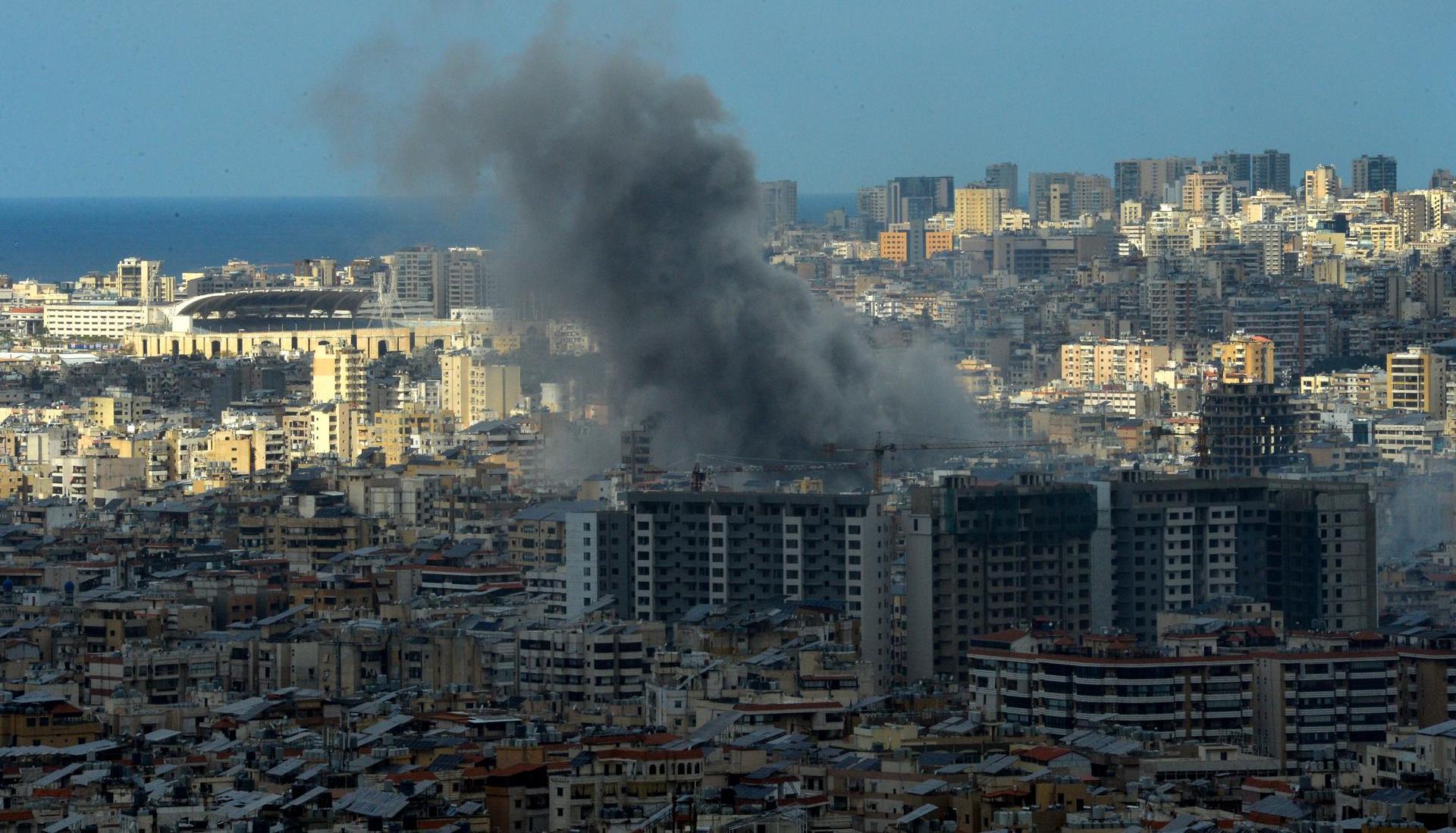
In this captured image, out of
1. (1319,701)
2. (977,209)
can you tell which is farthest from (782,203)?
(1319,701)

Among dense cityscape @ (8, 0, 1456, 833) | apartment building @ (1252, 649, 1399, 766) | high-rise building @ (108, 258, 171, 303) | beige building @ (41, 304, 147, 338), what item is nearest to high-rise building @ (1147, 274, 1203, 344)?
dense cityscape @ (8, 0, 1456, 833)

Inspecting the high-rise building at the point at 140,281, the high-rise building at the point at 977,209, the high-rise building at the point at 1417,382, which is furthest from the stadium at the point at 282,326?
the high-rise building at the point at 977,209

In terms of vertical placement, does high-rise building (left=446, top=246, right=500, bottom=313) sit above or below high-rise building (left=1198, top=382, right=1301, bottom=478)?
above

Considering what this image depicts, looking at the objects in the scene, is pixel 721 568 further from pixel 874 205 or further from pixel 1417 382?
pixel 874 205

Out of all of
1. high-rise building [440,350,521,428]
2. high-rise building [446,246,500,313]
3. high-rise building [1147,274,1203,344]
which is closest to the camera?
high-rise building [440,350,521,428]

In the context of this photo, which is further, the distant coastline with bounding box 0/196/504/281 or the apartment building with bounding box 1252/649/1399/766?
the distant coastline with bounding box 0/196/504/281

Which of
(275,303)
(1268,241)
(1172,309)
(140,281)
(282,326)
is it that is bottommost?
(1172,309)

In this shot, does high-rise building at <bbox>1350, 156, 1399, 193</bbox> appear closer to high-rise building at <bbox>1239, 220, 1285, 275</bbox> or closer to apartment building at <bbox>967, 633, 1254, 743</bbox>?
high-rise building at <bbox>1239, 220, 1285, 275</bbox>
